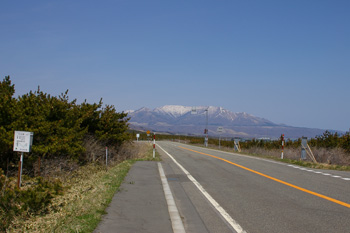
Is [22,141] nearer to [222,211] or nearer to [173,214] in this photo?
[173,214]

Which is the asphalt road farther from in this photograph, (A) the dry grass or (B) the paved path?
(A) the dry grass

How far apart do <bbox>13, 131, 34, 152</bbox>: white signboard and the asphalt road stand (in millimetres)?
4340

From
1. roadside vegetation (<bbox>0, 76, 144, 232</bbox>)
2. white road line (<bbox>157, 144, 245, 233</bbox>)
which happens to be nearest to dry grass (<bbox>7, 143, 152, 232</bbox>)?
roadside vegetation (<bbox>0, 76, 144, 232</bbox>)

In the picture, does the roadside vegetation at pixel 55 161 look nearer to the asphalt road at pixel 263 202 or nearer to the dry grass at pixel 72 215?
the dry grass at pixel 72 215

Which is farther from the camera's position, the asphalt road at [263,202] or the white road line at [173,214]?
the asphalt road at [263,202]

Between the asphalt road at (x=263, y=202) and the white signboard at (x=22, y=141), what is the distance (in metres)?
4.34

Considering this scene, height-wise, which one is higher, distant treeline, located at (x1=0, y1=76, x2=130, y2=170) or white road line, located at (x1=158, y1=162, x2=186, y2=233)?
distant treeline, located at (x1=0, y1=76, x2=130, y2=170)

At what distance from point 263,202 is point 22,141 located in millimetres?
6798

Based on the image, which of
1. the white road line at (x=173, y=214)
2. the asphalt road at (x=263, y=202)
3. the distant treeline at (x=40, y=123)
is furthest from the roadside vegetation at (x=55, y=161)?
the asphalt road at (x=263, y=202)

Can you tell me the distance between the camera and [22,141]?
10305 millimetres

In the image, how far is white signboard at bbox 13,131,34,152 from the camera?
1024 centimetres

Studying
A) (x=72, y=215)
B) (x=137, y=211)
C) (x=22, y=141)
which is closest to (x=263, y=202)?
(x=137, y=211)

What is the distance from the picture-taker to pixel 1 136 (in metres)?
12.2

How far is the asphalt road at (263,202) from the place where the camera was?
6633 mm
